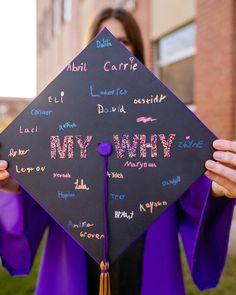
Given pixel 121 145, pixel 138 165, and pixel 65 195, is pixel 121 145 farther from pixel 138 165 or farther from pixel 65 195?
pixel 65 195

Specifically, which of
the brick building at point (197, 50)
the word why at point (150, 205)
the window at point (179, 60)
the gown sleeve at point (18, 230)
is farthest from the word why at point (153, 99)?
the window at point (179, 60)

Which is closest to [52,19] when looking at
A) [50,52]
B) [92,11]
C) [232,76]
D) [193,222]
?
[50,52]

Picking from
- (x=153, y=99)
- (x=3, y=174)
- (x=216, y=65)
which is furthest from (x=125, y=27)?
(x=216, y=65)

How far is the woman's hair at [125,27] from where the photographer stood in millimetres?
1633

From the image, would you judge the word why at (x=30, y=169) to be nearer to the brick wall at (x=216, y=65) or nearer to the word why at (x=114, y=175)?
the word why at (x=114, y=175)

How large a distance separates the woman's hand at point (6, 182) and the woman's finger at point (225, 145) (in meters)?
0.64

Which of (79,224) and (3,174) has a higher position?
(3,174)

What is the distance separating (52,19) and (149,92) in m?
17.0

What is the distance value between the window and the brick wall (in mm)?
551

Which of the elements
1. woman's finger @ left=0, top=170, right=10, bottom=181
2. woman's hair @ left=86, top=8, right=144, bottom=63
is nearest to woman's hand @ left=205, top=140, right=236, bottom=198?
woman's finger @ left=0, top=170, right=10, bottom=181

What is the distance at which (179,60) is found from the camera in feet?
21.4

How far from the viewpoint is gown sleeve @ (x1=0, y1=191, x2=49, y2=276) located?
1.26 m

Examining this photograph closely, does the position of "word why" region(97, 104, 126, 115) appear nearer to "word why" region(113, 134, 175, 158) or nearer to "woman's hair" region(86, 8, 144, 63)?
"word why" region(113, 134, 175, 158)

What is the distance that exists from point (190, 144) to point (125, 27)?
0.83 metres
